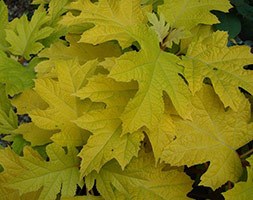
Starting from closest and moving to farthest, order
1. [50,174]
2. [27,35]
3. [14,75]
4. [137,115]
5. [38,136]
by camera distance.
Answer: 1. [137,115]
2. [50,174]
3. [38,136]
4. [14,75]
5. [27,35]

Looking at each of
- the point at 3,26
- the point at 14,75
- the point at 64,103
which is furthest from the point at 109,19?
the point at 3,26

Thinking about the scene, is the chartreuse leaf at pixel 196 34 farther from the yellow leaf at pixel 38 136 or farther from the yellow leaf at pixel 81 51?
the yellow leaf at pixel 38 136

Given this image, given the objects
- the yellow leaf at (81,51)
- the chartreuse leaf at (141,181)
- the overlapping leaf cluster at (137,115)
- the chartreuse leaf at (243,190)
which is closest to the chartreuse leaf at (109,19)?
the overlapping leaf cluster at (137,115)

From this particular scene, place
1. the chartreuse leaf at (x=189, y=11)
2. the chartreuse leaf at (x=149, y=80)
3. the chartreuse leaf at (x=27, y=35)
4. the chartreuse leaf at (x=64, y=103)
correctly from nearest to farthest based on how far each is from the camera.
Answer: the chartreuse leaf at (x=149, y=80) → the chartreuse leaf at (x=64, y=103) → the chartreuse leaf at (x=189, y=11) → the chartreuse leaf at (x=27, y=35)

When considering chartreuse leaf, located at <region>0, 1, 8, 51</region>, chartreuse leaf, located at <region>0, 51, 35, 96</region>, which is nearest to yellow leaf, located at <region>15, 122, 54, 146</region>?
chartreuse leaf, located at <region>0, 51, 35, 96</region>

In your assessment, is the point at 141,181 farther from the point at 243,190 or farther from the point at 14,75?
the point at 14,75

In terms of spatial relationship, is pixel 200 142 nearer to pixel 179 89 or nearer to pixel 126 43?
pixel 179 89

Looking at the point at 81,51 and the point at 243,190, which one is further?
the point at 81,51
